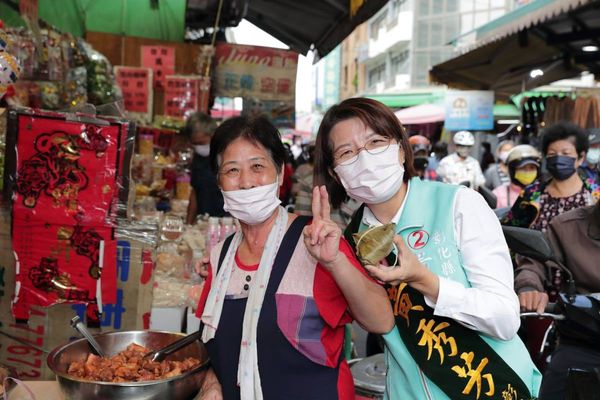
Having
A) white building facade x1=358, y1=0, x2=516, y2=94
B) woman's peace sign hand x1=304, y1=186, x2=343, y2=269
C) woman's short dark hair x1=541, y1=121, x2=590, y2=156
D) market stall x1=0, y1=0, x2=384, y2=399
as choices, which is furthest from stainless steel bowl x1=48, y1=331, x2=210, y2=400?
white building facade x1=358, y1=0, x2=516, y2=94

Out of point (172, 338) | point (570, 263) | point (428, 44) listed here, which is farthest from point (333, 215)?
point (428, 44)

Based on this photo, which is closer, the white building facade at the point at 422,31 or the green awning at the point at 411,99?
the green awning at the point at 411,99

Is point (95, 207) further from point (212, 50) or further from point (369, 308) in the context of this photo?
point (212, 50)

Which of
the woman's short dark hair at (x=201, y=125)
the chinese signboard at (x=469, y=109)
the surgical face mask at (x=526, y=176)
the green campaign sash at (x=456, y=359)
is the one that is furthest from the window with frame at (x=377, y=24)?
the green campaign sash at (x=456, y=359)

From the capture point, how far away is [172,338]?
2.37 m

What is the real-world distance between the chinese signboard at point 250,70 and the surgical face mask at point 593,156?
414 centimetres

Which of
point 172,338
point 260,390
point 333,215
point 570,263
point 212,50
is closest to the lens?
point 260,390

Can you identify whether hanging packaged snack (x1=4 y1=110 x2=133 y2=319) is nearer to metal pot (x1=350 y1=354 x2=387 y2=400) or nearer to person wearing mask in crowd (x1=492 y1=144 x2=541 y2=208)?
metal pot (x1=350 y1=354 x2=387 y2=400)

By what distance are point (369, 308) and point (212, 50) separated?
22.0 feet

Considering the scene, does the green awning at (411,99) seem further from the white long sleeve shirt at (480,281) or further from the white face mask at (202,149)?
the white long sleeve shirt at (480,281)

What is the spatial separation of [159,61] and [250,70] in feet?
4.28

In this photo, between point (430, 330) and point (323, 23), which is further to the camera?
point (323, 23)

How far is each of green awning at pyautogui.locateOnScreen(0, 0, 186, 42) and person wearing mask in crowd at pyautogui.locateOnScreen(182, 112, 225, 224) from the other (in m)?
2.91

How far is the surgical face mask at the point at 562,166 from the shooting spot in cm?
407
